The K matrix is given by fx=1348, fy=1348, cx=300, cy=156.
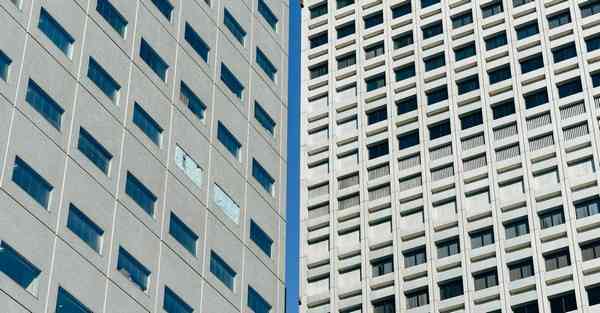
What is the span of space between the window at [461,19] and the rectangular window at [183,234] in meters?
38.8

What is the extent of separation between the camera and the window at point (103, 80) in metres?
55.5

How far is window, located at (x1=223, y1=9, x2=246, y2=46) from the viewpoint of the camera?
6888 cm

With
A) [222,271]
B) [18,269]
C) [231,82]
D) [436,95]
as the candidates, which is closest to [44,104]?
[18,269]

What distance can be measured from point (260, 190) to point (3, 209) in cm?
2016

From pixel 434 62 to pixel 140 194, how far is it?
39.6 m

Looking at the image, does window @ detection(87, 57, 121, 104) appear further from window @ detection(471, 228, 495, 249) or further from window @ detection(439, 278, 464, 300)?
window @ detection(471, 228, 495, 249)

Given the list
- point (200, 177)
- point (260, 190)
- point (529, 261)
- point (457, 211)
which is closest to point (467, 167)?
point (457, 211)

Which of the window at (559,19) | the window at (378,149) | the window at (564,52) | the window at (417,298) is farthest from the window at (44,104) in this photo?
the window at (559,19)

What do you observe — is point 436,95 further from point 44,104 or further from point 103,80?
point 44,104

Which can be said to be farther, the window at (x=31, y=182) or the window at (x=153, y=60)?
the window at (x=153, y=60)

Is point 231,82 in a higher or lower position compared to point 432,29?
lower

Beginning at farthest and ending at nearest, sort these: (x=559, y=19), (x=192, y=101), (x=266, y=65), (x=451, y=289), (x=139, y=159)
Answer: (x=559, y=19) → (x=451, y=289) → (x=266, y=65) → (x=192, y=101) → (x=139, y=159)

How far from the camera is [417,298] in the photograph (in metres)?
80.7

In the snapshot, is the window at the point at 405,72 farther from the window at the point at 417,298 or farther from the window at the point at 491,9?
the window at the point at 417,298
